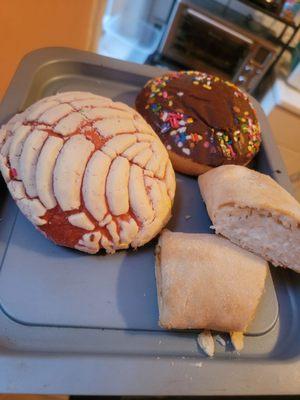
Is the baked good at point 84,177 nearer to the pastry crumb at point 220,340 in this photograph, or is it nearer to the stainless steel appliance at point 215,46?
the pastry crumb at point 220,340

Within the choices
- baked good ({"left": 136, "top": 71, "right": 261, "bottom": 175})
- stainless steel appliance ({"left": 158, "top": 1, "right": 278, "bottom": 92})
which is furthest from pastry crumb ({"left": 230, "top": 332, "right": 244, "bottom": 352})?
stainless steel appliance ({"left": 158, "top": 1, "right": 278, "bottom": 92})

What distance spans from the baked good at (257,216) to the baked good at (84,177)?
0.15 meters

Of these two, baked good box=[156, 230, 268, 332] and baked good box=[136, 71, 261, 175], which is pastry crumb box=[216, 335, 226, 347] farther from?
baked good box=[136, 71, 261, 175]

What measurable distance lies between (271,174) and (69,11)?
0.90m

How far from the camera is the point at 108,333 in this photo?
2.35 feet

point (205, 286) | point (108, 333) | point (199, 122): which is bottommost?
point (108, 333)

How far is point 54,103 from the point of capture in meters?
0.83

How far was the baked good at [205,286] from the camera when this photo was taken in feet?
2.35

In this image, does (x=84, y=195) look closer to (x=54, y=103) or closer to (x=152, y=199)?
(x=152, y=199)

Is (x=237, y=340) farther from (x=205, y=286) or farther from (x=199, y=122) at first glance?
(x=199, y=122)

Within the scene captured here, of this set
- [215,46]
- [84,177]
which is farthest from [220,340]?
[215,46]

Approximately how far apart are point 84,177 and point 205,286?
354 millimetres

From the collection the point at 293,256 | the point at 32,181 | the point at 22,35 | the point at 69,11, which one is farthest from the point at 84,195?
the point at 69,11

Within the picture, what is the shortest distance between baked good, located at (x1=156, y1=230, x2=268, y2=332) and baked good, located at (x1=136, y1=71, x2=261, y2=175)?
0.29m
